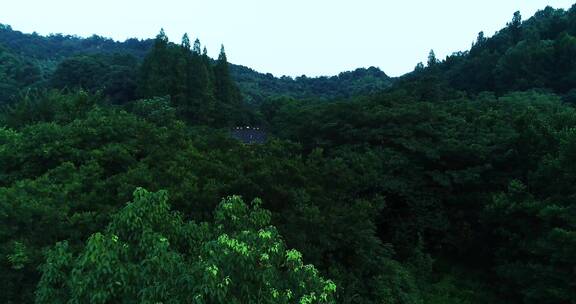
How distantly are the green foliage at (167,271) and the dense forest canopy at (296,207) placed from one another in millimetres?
29

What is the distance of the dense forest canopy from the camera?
8156 millimetres

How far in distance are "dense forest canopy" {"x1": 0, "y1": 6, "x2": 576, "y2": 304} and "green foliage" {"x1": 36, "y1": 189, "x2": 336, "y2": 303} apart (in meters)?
0.03

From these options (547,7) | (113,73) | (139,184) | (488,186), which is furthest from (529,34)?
(139,184)

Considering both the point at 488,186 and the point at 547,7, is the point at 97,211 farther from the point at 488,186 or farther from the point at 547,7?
the point at 547,7

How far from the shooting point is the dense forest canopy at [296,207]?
8.16 m

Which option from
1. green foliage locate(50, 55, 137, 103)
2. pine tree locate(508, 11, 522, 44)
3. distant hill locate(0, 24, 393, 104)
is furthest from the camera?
distant hill locate(0, 24, 393, 104)

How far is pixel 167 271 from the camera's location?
25.5 ft

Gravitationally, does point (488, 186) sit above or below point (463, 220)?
above

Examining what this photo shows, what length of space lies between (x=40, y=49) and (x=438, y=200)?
129965mm

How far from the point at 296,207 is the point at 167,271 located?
6.97 m

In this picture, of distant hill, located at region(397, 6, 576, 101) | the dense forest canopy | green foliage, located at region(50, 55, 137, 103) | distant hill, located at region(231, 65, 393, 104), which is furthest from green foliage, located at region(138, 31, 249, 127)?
distant hill, located at region(231, 65, 393, 104)

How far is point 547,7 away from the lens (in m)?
81.2

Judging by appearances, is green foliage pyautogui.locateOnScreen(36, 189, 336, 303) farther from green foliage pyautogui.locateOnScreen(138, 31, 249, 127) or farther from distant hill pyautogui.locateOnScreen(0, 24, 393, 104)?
distant hill pyautogui.locateOnScreen(0, 24, 393, 104)

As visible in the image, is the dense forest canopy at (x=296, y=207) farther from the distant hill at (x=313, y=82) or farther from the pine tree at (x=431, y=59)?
the distant hill at (x=313, y=82)
